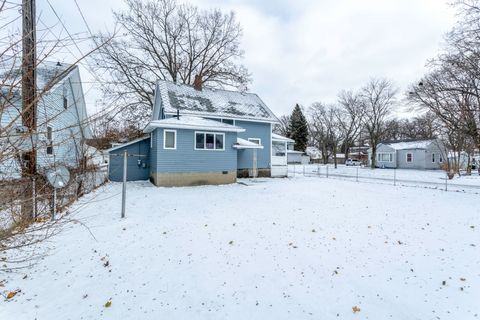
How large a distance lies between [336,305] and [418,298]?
1174 mm

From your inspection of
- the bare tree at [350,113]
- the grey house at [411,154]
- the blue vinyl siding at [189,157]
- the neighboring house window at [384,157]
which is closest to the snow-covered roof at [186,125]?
the blue vinyl siding at [189,157]

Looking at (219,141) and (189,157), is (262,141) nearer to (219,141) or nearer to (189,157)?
(219,141)

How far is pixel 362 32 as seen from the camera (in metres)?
15.0

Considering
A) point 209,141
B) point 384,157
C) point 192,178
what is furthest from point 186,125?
point 384,157

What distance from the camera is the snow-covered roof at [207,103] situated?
16016 millimetres

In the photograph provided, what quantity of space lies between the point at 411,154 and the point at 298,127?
2097cm

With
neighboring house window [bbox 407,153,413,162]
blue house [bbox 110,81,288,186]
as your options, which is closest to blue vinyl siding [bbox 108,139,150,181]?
blue house [bbox 110,81,288,186]

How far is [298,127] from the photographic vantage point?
5066 centimetres

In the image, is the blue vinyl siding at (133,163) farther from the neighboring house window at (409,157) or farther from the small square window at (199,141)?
the neighboring house window at (409,157)

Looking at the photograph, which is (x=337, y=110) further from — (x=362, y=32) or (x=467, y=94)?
(x=467, y=94)

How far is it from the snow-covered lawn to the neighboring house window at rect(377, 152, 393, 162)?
→ 114 ft

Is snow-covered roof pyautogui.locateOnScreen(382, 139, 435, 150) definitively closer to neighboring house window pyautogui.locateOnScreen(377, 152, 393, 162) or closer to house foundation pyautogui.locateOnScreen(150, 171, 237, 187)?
neighboring house window pyautogui.locateOnScreen(377, 152, 393, 162)

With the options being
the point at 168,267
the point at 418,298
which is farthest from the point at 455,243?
the point at 168,267

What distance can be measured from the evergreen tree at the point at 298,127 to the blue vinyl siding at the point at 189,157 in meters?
38.3
